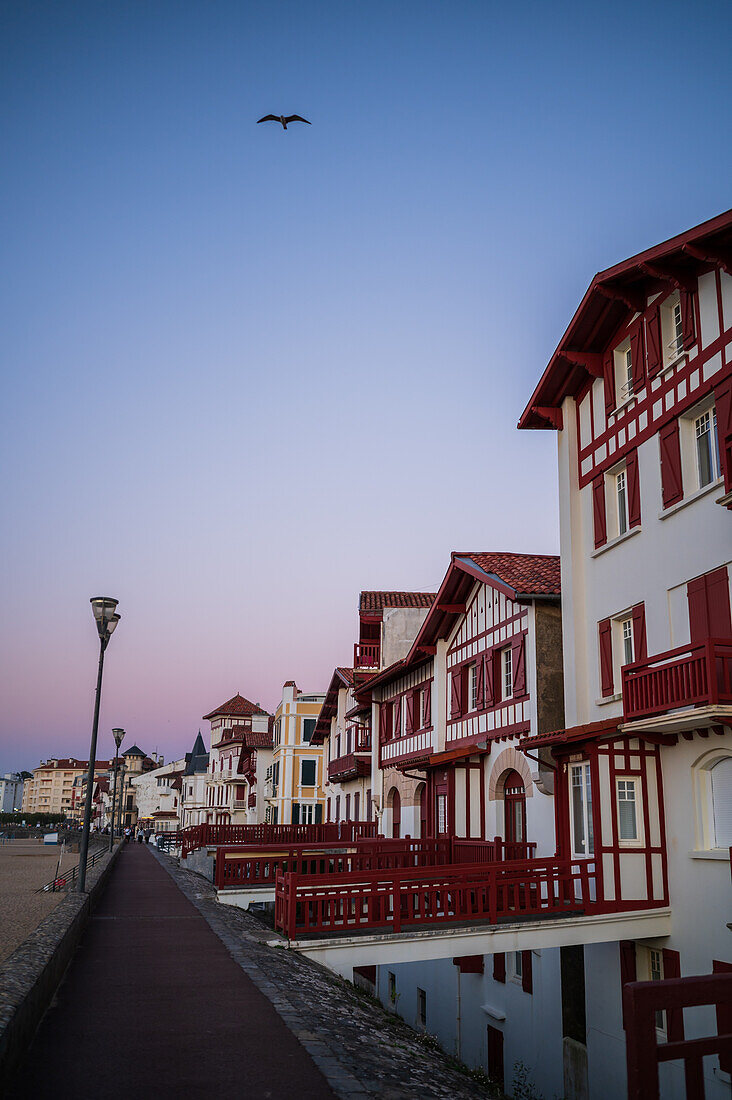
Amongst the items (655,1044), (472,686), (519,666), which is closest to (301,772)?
(472,686)

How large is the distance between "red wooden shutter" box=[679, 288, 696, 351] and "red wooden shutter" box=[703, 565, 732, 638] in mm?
3815

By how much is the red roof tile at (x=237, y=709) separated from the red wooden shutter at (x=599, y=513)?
65827 millimetres

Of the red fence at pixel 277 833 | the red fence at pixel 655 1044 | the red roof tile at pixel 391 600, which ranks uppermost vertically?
the red roof tile at pixel 391 600

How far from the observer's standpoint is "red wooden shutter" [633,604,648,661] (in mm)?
14797

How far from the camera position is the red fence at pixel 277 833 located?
3016 cm

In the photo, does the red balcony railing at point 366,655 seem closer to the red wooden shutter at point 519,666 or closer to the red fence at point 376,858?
the red fence at point 376,858

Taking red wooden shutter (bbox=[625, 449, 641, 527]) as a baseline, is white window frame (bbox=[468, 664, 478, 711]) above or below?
below

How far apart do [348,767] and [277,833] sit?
5711 mm

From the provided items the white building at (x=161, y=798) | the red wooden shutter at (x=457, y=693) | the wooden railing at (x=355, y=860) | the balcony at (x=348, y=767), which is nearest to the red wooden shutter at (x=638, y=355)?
the red wooden shutter at (x=457, y=693)

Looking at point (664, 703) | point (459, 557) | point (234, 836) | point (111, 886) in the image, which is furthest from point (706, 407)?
point (234, 836)

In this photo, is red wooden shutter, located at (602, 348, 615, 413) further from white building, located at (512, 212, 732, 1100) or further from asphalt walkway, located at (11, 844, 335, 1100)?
asphalt walkway, located at (11, 844, 335, 1100)

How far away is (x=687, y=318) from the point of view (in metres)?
14.3

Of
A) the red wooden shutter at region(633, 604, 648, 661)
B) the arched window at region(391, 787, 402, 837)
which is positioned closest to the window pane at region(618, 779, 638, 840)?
the red wooden shutter at region(633, 604, 648, 661)

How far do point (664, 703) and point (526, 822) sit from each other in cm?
711
